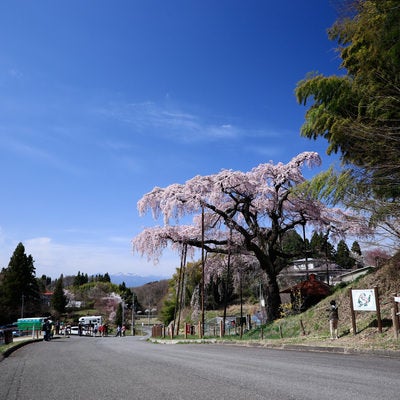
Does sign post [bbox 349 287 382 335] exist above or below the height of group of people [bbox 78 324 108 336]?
above

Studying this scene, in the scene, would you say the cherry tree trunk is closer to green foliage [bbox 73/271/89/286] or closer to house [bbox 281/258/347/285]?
house [bbox 281/258/347/285]

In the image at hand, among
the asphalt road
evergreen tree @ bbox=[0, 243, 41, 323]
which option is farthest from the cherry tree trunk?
evergreen tree @ bbox=[0, 243, 41, 323]

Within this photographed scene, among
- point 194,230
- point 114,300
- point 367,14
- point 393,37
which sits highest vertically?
point 367,14

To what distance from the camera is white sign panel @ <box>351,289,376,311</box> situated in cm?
1399

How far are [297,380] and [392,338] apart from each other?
7237mm

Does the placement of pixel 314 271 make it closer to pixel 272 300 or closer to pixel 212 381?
pixel 272 300

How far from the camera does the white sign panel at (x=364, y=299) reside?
45.9 ft

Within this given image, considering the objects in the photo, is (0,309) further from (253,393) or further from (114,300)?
(253,393)

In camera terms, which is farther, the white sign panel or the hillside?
the white sign panel

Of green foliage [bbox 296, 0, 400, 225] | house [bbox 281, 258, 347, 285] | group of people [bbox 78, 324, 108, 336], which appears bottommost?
group of people [bbox 78, 324, 108, 336]

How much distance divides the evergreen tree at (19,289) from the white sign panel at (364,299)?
68321mm

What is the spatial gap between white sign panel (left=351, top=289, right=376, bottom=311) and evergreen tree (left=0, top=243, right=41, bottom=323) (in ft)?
224

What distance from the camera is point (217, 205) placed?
26016mm

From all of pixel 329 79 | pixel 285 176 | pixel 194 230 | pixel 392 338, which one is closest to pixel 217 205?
pixel 194 230
